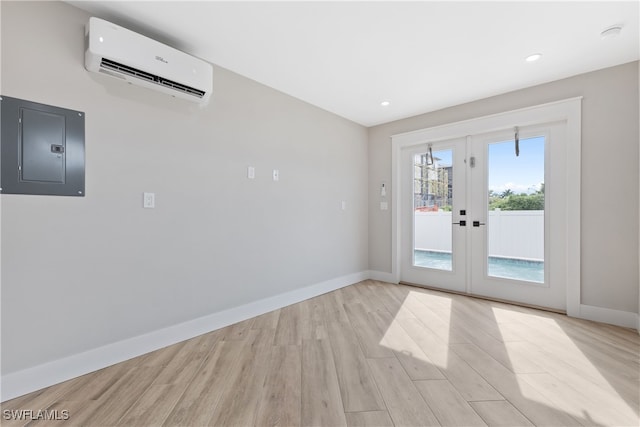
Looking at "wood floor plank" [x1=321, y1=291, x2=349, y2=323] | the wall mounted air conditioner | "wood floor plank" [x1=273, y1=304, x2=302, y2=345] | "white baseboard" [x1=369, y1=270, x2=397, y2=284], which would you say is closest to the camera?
the wall mounted air conditioner

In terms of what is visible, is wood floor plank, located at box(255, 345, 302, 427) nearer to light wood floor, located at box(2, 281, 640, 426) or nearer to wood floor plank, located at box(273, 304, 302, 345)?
light wood floor, located at box(2, 281, 640, 426)

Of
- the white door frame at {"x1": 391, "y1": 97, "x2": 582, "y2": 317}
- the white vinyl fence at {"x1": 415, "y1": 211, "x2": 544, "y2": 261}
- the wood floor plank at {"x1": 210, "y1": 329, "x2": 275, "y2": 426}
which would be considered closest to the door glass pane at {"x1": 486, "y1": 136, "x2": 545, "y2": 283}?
the white vinyl fence at {"x1": 415, "y1": 211, "x2": 544, "y2": 261}

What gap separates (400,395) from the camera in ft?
5.58

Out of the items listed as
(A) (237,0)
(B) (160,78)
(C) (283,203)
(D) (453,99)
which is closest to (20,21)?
A: (B) (160,78)

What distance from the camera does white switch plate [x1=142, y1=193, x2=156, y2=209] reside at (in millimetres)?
2248

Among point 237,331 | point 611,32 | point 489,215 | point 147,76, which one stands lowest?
point 237,331

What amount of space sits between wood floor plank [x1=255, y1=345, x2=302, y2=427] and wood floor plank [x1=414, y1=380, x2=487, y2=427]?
759 millimetres

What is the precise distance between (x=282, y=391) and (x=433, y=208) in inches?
128

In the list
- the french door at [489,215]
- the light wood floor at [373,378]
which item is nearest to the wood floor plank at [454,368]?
the light wood floor at [373,378]

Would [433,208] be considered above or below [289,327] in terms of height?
above

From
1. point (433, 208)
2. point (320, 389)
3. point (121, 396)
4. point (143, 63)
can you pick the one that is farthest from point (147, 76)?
point (433, 208)

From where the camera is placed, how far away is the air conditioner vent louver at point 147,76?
1.94 meters

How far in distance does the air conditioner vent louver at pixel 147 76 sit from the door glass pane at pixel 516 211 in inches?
137

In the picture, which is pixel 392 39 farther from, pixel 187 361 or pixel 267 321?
pixel 187 361
